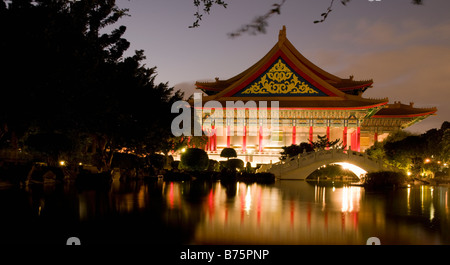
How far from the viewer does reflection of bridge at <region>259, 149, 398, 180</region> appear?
2823cm

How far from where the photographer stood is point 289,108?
1494 inches

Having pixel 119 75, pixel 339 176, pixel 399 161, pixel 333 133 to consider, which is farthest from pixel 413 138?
pixel 119 75

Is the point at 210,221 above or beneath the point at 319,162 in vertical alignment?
beneath

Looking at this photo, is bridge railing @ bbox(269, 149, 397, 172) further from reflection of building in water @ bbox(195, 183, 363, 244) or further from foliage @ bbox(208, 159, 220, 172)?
reflection of building in water @ bbox(195, 183, 363, 244)

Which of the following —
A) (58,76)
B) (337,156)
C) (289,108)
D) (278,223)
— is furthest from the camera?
(289,108)

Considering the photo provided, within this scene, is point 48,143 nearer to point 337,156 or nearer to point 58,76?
point 58,76

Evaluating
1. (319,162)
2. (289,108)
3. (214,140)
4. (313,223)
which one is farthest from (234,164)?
(313,223)

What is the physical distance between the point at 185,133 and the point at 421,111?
81.7 ft

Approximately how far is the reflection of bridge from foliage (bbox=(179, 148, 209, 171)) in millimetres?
4963

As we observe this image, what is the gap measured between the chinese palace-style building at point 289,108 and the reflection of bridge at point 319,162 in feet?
29.1

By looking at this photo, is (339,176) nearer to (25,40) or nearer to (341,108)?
(341,108)

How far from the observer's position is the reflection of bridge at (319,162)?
92.6 feet

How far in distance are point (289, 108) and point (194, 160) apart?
38.7 ft

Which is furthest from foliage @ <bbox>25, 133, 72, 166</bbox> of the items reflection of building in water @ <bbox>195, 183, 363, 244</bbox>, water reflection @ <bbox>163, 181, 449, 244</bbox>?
reflection of building in water @ <bbox>195, 183, 363, 244</bbox>
